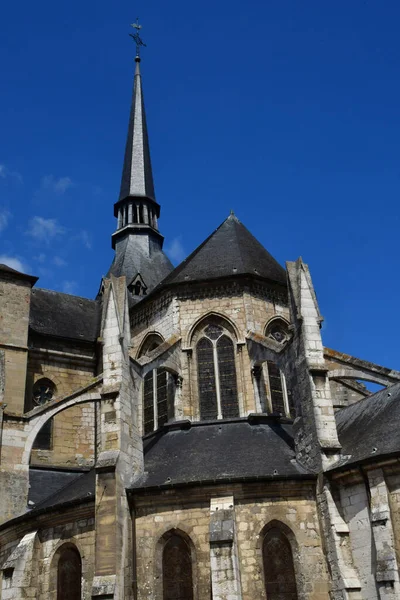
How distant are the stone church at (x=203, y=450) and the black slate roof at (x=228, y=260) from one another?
0.23ft

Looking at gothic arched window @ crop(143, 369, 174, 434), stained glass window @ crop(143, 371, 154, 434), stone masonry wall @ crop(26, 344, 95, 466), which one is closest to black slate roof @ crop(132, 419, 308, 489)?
gothic arched window @ crop(143, 369, 174, 434)

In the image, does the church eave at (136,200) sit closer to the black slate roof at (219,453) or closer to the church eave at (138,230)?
the church eave at (138,230)

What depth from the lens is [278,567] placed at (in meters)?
12.6

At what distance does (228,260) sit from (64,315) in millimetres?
6739

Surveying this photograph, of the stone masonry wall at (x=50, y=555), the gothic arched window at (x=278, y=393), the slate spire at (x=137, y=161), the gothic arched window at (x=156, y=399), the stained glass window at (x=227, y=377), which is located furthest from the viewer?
the slate spire at (x=137, y=161)

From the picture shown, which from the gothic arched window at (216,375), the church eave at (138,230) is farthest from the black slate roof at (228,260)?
the church eave at (138,230)

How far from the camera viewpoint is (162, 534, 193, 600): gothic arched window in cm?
1261

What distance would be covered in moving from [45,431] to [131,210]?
15914 mm

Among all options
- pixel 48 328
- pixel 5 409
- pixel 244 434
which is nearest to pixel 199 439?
pixel 244 434

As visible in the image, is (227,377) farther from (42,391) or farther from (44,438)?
(42,391)

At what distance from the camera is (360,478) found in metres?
12.5

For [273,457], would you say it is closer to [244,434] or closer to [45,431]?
[244,434]

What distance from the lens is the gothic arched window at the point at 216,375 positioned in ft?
56.7

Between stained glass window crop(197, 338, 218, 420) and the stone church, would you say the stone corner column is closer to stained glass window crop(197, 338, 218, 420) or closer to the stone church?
the stone church
